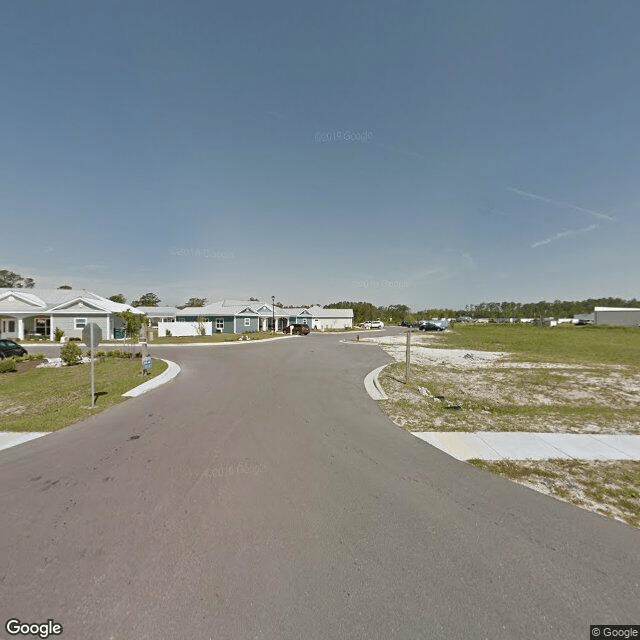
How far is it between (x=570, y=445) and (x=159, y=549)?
6988 mm

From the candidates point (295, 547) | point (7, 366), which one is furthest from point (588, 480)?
point (7, 366)

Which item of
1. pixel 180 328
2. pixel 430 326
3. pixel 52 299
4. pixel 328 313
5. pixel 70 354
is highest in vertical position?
pixel 52 299

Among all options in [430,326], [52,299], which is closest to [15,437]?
[52,299]

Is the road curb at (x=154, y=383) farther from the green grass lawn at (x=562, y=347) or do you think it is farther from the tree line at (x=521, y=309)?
the tree line at (x=521, y=309)

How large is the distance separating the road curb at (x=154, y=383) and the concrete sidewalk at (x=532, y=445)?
8.89 meters

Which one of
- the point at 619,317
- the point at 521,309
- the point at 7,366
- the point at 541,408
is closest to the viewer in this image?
the point at 541,408

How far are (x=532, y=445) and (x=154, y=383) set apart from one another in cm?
1174

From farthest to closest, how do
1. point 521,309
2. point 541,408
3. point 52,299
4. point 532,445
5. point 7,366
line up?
point 521,309
point 52,299
point 7,366
point 541,408
point 532,445

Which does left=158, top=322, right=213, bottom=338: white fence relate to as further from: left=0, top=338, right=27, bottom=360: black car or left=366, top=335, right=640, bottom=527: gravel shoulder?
left=366, top=335, right=640, bottom=527: gravel shoulder

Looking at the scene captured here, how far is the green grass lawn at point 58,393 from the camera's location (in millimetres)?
7379

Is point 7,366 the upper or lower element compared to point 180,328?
lower

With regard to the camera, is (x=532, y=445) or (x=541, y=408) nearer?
(x=532, y=445)

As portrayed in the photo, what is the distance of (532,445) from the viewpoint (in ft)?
18.5

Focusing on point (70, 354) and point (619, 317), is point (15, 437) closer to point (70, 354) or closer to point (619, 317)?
point (70, 354)
